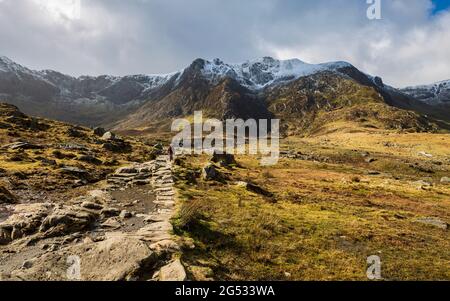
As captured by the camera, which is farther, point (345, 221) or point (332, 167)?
point (332, 167)

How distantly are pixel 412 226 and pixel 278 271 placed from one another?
1644 cm

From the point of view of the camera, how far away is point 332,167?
74125 mm

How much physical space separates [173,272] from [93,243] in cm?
488

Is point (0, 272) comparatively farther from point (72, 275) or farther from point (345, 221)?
point (345, 221)

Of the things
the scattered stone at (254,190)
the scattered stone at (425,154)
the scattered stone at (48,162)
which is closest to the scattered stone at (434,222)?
the scattered stone at (254,190)

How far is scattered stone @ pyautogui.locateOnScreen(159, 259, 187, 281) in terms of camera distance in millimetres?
14109

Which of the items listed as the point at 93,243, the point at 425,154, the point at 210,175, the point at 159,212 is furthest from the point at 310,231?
the point at 425,154

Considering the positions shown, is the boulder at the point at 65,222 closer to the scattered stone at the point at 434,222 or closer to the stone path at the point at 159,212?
the stone path at the point at 159,212

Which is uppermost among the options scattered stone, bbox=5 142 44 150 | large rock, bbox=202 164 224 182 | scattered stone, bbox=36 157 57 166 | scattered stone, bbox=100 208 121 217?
scattered stone, bbox=5 142 44 150

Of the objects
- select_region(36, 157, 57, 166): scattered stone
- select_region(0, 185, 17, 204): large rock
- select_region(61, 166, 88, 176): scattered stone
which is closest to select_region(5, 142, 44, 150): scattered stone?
select_region(36, 157, 57, 166): scattered stone

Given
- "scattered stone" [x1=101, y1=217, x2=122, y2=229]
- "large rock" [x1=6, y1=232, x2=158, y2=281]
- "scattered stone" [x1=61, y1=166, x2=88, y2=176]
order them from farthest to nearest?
"scattered stone" [x1=61, y1=166, x2=88, y2=176] < "scattered stone" [x1=101, y1=217, x2=122, y2=229] < "large rock" [x1=6, y1=232, x2=158, y2=281]

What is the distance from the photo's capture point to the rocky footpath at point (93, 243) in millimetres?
14609

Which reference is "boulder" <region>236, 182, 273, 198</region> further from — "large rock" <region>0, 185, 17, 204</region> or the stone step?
"large rock" <region>0, 185, 17, 204</region>
